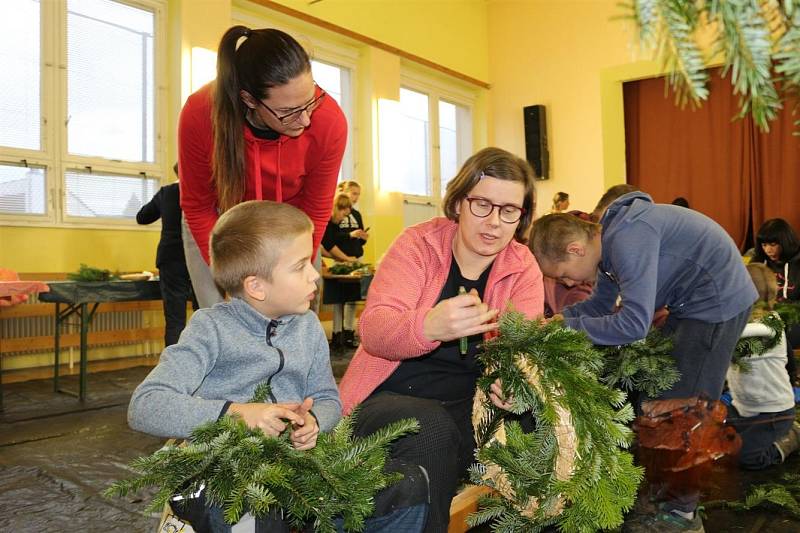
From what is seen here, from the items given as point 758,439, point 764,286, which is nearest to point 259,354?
point 758,439

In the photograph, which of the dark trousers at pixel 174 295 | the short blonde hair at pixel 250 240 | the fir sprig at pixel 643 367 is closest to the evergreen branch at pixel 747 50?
the short blonde hair at pixel 250 240

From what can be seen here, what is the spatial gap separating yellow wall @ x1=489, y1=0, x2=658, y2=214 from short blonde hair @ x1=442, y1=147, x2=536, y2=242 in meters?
8.46

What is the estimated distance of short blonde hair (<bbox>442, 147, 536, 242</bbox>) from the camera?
197 centimetres

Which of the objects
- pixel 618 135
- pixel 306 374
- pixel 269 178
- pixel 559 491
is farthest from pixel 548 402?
pixel 618 135

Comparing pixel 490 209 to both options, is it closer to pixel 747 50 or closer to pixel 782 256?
pixel 747 50

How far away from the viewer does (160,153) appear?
265 inches

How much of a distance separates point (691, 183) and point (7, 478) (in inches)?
383

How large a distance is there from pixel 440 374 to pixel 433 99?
899cm

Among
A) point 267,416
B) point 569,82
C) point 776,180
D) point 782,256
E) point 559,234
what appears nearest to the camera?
point 267,416

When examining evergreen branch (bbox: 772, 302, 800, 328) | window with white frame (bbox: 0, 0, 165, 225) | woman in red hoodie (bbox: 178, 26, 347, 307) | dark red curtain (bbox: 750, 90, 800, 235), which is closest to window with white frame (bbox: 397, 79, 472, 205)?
window with white frame (bbox: 0, 0, 165, 225)

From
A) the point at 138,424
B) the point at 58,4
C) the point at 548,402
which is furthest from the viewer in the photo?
the point at 58,4

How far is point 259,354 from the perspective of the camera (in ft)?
5.04

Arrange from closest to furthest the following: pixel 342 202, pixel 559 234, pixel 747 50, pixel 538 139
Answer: pixel 747 50
pixel 559 234
pixel 342 202
pixel 538 139

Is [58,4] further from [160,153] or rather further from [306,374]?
[306,374]
